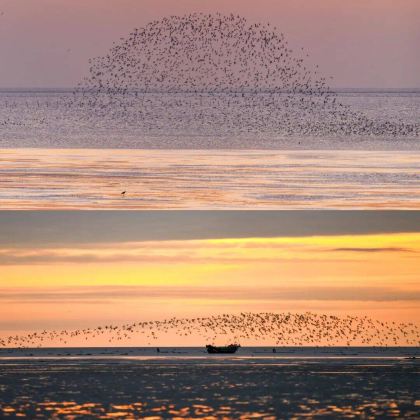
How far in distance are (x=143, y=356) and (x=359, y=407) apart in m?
16.9

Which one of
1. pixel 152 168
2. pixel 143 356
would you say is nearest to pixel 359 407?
pixel 143 356

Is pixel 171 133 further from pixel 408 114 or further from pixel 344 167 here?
pixel 408 114

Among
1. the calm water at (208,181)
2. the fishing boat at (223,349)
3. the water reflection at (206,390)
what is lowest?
the water reflection at (206,390)

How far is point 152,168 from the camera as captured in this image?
74.3 meters

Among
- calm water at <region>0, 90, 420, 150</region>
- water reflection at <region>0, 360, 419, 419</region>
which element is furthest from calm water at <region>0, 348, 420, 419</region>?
calm water at <region>0, 90, 420, 150</region>

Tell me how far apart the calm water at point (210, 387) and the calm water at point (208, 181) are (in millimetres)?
5865

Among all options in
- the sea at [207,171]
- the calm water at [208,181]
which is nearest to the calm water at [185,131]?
the sea at [207,171]

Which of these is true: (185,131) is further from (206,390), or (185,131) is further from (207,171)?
(206,390)

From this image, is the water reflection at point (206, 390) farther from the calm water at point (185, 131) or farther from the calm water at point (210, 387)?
the calm water at point (185, 131)

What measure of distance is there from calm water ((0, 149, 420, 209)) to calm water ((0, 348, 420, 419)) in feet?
19.2

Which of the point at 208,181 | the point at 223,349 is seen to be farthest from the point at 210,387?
the point at 208,181

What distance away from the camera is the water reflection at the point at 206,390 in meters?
36.6

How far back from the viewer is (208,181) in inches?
2490

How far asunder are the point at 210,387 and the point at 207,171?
30.1 metres
